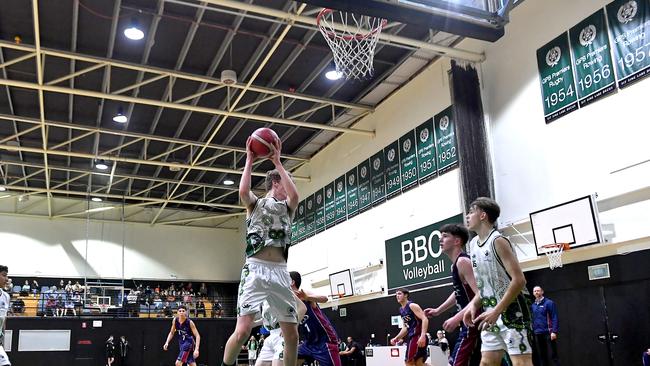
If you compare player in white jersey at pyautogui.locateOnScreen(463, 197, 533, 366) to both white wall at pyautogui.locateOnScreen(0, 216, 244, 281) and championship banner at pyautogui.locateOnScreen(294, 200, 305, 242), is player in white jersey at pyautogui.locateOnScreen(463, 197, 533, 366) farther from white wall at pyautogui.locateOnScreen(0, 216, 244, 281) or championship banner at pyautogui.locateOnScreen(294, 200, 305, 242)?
white wall at pyautogui.locateOnScreen(0, 216, 244, 281)

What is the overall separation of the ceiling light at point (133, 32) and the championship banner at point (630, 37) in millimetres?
9571

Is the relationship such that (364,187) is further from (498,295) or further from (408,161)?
(498,295)

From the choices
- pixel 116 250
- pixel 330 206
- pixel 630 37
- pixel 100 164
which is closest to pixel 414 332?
pixel 630 37

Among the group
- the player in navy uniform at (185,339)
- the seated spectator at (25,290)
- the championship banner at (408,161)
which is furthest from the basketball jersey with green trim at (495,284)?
the seated spectator at (25,290)

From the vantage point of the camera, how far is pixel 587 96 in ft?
35.6

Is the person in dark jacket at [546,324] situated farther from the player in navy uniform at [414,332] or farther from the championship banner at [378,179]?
the championship banner at [378,179]

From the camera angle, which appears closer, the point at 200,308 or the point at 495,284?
the point at 495,284

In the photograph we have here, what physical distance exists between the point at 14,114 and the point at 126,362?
1057cm

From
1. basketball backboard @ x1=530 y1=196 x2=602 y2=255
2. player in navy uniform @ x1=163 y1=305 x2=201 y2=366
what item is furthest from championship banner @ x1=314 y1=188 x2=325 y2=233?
basketball backboard @ x1=530 y1=196 x2=602 y2=255

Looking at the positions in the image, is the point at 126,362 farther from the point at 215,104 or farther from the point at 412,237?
the point at 412,237

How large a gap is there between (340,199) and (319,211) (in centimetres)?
172

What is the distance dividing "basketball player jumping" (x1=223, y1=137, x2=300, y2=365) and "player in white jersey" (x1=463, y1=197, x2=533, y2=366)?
148 cm

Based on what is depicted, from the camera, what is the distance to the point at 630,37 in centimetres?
1001

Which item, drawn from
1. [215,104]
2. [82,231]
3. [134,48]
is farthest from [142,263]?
[134,48]
